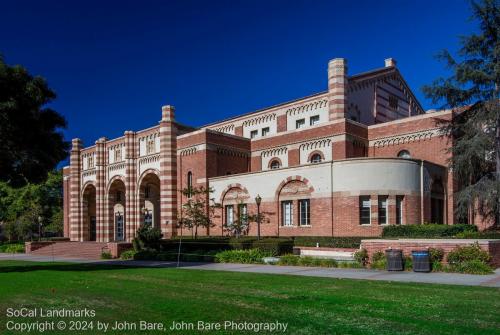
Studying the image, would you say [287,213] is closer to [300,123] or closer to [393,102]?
[300,123]

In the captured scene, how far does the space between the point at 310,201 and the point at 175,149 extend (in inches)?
594

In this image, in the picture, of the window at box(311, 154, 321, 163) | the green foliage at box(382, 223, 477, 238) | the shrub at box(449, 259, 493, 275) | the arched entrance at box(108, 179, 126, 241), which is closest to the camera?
the shrub at box(449, 259, 493, 275)

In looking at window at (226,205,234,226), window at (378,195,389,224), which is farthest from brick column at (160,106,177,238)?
window at (378,195,389,224)

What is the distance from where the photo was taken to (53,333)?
27.0ft

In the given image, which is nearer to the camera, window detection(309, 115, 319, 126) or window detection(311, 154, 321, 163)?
window detection(311, 154, 321, 163)

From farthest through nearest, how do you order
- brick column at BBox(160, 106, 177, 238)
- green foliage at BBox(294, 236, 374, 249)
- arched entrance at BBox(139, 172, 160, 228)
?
arched entrance at BBox(139, 172, 160, 228) → brick column at BBox(160, 106, 177, 238) → green foliage at BBox(294, 236, 374, 249)

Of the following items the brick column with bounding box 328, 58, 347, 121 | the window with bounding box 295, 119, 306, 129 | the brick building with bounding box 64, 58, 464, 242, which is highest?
the brick column with bounding box 328, 58, 347, 121

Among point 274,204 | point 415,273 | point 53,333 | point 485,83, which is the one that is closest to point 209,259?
point 274,204

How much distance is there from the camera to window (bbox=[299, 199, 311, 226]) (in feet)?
102

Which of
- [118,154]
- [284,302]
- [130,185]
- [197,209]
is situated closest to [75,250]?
[130,185]

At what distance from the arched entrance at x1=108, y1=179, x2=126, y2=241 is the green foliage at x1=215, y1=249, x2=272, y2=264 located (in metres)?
28.1

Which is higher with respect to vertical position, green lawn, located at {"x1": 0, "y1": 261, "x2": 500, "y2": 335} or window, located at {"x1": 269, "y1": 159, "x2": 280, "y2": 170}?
window, located at {"x1": 269, "y1": 159, "x2": 280, "y2": 170}

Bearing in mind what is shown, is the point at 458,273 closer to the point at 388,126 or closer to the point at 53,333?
the point at 53,333

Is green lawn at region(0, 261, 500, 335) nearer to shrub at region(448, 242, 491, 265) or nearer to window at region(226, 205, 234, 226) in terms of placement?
shrub at region(448, 242, 491, 265)
